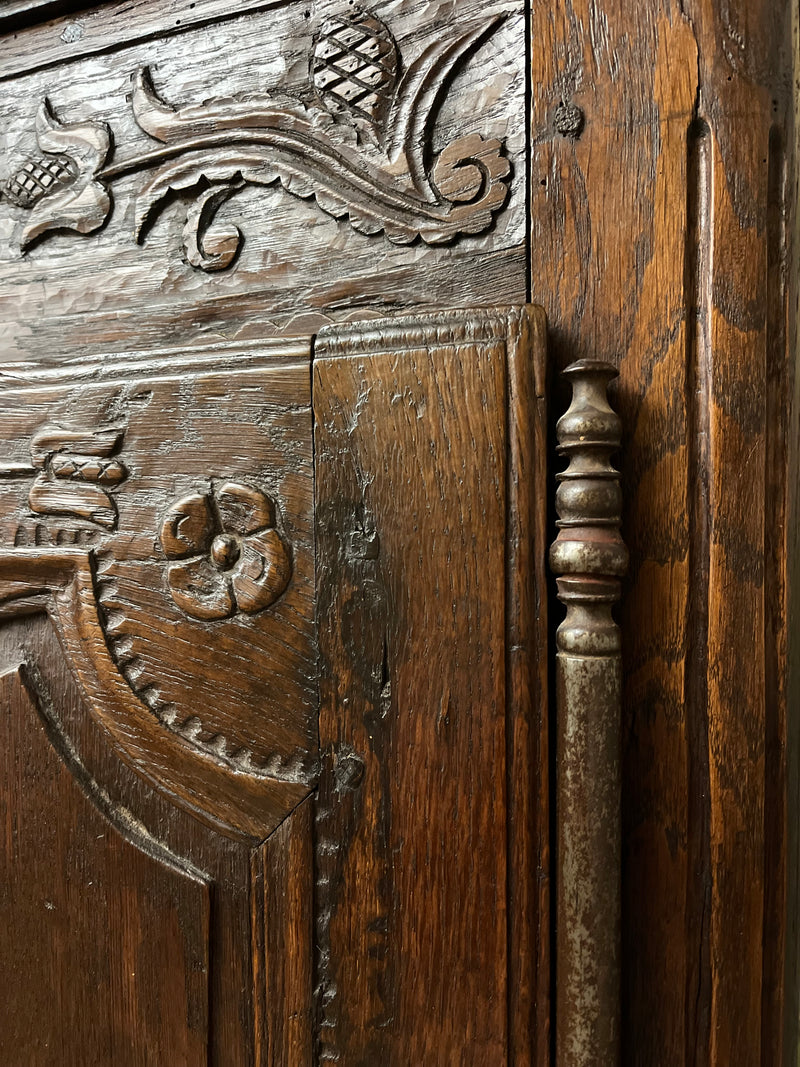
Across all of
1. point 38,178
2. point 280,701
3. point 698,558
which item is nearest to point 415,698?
point 280,701

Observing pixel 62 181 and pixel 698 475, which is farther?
pixel 62 181

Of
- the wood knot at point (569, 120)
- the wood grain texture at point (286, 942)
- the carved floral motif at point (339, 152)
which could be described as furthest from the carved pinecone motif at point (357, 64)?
the wood grain texture at point (286, 942)

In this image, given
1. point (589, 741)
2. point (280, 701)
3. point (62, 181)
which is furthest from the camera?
point (62, 181)

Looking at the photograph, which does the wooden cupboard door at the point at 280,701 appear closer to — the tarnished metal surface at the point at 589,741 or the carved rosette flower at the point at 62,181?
the tarnished metal surface at the point at 589,741

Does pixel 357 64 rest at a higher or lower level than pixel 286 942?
higher

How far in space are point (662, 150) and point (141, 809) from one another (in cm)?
68

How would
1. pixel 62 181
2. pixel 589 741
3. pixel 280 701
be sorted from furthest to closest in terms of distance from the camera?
pixel 62 181
pixel 280 701
pixel 589 741

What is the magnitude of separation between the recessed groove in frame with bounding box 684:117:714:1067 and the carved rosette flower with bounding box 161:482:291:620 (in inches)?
12.3

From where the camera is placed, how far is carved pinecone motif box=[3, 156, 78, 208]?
2.26ft

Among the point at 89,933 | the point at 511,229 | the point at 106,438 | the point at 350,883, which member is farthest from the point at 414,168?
the point at 89,933

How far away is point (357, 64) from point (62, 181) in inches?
12.7

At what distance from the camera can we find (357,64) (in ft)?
1.89

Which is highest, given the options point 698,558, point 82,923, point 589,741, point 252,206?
point 252,206

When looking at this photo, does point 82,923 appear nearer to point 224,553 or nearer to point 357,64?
point 224,553
